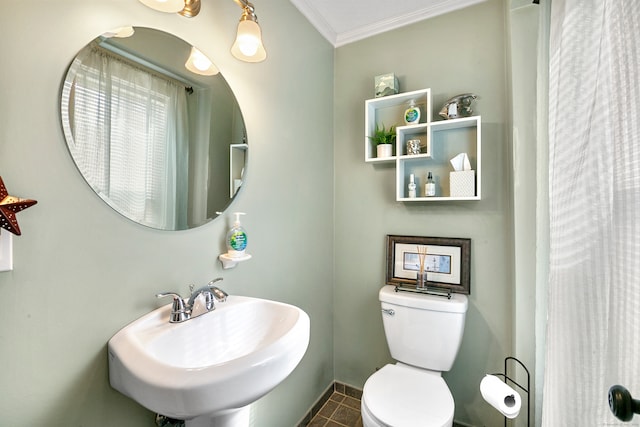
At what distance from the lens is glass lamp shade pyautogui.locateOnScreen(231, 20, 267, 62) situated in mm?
1005

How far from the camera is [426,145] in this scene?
1.64m

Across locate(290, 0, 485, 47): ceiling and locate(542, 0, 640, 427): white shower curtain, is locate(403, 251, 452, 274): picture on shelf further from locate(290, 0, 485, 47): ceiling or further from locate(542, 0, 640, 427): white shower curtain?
locate(290, 0, 485, 47): ceiling

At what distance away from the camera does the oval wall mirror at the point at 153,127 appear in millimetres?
758

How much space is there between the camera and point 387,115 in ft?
5.96

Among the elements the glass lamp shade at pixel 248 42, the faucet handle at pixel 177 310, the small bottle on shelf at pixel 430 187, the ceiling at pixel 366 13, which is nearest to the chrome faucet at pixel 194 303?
the faucet handle at pixel 177 310

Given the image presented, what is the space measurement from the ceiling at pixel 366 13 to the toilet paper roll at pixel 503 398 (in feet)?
6.50

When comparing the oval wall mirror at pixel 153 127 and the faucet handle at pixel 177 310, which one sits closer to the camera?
the oval wall mirror at pixel 153 127

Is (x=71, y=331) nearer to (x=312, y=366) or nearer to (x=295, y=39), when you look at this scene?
(x=312, y=366)

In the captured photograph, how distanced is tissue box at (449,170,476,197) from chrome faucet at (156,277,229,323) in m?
1.27

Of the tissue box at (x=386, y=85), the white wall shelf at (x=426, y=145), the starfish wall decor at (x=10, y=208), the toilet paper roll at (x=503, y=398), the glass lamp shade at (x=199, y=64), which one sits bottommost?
the toilet paper roll at (x=503, y=398)

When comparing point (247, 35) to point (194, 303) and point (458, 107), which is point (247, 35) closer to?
point (194, 303)

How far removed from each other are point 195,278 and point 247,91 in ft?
2.80

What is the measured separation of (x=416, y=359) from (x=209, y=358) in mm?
1085

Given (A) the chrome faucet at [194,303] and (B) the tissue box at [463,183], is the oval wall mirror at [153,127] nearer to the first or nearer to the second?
(A) the chrome faucet at [194,303]
